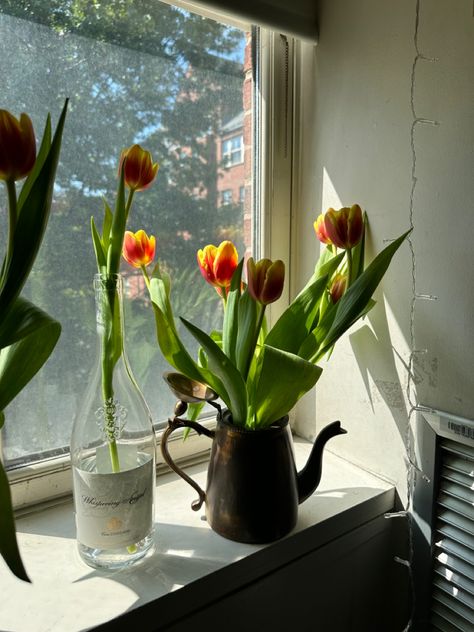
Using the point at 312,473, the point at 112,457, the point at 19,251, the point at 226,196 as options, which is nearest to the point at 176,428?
the point at 112,457

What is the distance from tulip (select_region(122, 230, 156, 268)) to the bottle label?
0.29 metres

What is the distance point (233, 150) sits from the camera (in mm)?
944

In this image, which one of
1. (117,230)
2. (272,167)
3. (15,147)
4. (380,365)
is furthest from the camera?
(272,167)

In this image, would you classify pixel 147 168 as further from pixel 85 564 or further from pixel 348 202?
pixel 85 564

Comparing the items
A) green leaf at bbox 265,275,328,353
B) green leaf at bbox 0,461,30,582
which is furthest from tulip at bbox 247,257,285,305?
green leaf at bbox 0,461,30,582

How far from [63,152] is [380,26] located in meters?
0.55

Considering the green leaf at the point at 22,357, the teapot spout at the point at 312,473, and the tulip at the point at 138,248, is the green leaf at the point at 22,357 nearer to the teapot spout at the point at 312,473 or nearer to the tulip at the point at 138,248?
the tulip at the point at 138,248

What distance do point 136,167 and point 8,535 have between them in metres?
0.43

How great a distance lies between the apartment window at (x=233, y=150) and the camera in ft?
3.06

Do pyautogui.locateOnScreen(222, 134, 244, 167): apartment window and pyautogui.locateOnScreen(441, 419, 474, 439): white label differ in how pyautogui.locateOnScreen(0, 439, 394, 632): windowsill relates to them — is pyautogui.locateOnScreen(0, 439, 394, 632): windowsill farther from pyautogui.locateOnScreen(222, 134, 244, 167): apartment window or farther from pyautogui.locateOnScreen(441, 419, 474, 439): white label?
pyautogui.locateOnScreen(222, 134, 244, 167): apartment window

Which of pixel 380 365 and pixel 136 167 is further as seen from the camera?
pixel 380 365

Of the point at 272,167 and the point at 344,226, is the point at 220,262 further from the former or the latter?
the point at 272,167

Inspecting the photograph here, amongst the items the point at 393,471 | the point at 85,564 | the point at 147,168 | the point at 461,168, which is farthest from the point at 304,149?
the point at 85,564

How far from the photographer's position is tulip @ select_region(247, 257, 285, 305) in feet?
2.00
